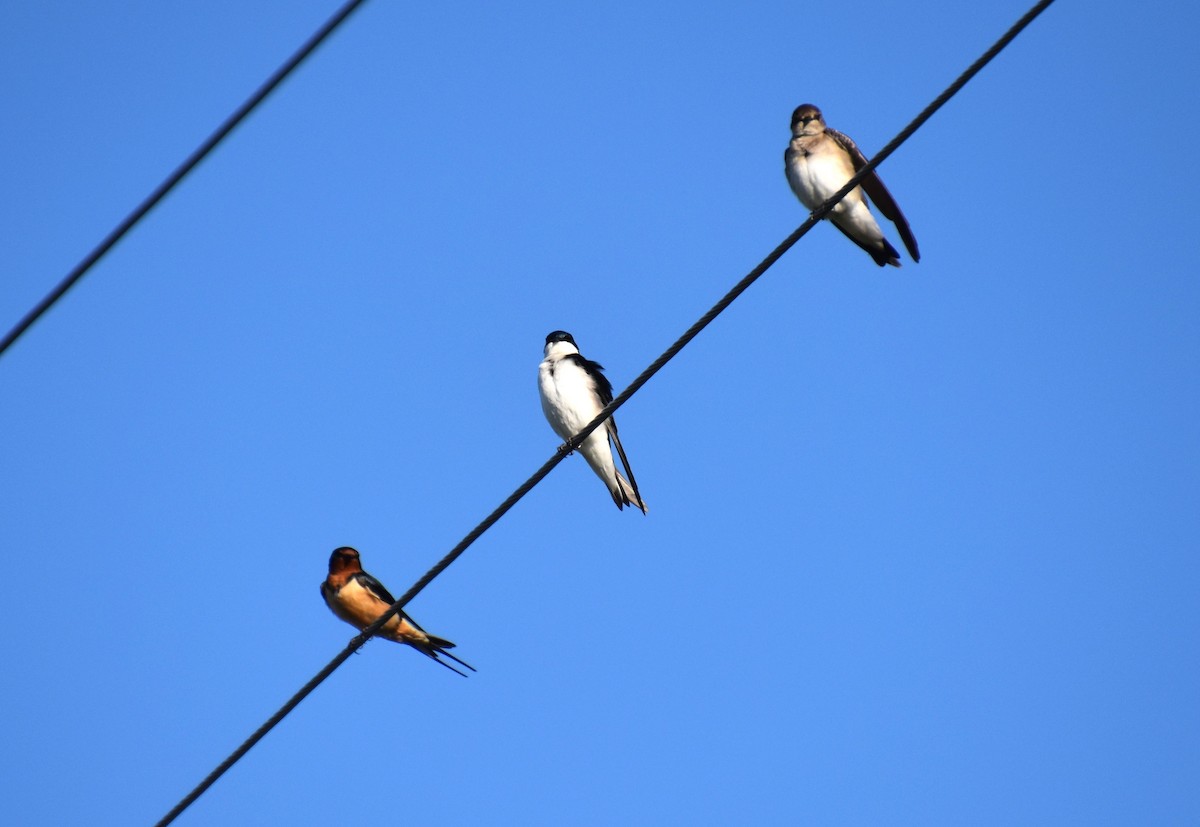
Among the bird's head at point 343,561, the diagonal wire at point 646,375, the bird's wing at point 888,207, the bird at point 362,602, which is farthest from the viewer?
the bird's head at point 343,561

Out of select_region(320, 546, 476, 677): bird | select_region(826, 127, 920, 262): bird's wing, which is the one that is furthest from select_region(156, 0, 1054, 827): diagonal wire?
select_region(320, 546, 476, 677): bird

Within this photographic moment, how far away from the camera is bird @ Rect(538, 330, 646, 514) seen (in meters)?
8.45

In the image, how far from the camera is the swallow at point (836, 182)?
792cm

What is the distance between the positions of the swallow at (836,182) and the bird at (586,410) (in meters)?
1.72

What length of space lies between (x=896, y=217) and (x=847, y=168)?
55 cm

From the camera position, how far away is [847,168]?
26.7 feet

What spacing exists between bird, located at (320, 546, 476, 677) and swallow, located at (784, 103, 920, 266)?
12.2 feet

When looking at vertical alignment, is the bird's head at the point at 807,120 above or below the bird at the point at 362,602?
above

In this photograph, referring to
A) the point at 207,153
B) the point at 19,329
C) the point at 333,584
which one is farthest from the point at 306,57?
the point at 333,584

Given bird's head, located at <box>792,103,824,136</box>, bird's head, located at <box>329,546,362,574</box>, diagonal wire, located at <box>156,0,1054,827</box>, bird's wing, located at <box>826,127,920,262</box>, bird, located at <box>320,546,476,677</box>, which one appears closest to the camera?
diagonal wire, located at <box>156,0,1054,827</box>

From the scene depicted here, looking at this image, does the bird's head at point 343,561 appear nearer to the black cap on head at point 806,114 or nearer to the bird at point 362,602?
the bird at point 362,602

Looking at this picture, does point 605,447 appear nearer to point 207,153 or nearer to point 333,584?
point 333,584

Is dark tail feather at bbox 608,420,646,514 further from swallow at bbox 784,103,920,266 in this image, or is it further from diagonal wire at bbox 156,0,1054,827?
diagonal wire at bbox 156,0,1054,827

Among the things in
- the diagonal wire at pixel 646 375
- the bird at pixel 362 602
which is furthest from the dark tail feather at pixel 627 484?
the diagonal wire at pixel 646 375
